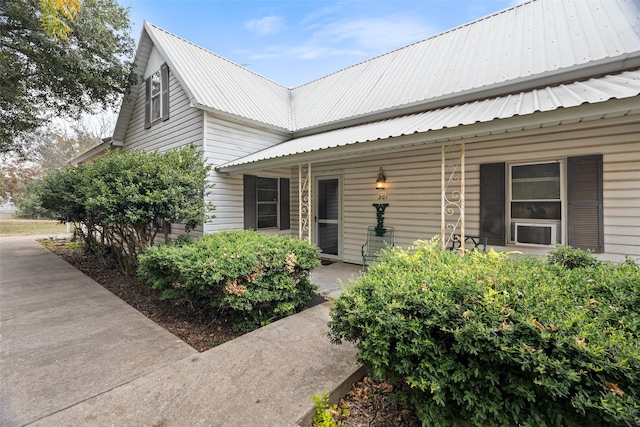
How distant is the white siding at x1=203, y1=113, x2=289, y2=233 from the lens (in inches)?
259

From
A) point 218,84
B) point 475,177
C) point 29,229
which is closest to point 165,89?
point 218,84

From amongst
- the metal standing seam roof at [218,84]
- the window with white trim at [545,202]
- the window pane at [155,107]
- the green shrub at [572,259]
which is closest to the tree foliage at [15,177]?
the window pane at [155,107]

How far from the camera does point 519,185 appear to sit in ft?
16.5

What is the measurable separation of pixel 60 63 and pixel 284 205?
6.98 meters

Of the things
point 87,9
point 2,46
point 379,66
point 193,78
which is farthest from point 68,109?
point 379,66

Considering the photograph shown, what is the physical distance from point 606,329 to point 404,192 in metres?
4.95

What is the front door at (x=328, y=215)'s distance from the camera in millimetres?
7582

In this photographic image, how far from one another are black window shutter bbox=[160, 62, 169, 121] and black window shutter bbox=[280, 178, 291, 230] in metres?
3.70

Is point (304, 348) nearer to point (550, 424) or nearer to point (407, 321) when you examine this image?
point (407, 321)

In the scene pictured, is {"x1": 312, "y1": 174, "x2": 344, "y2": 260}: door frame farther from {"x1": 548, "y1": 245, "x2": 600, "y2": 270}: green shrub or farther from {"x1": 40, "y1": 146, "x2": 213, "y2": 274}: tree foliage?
{"x1": 548, "y1": 245, "x2": 600, "y2": 270}: green shrub

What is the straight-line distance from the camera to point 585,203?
437 centimetres

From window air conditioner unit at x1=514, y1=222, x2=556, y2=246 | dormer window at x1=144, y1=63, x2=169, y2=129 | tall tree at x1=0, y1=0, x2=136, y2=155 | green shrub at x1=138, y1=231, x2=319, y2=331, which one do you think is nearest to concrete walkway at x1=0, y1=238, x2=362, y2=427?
green shrub at x1=138, y1=231, x2=319, y2=331

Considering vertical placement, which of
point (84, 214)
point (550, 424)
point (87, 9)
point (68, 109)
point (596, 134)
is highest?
point (87, 9)

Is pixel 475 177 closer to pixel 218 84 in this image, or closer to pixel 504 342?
pixel 504 342
